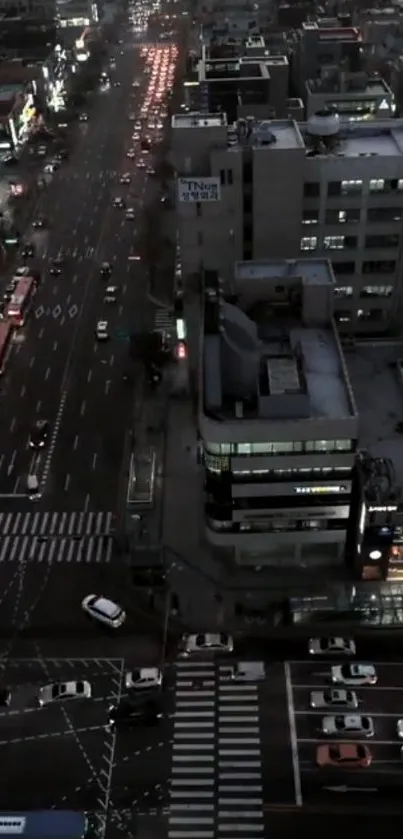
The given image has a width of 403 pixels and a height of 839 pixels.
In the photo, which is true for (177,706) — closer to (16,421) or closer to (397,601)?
(397,601)

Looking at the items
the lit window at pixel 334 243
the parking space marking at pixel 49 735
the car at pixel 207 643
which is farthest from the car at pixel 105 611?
the lit window at pixel 334 243

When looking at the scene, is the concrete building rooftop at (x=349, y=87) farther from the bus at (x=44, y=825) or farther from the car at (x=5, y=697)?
the bus at (x=44, y=825)

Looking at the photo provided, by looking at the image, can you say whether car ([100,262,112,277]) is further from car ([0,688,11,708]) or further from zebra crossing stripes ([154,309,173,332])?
car ([0,688,11,708])

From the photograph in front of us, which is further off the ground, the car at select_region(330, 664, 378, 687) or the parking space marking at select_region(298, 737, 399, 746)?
the car at select_region(330, 664, 378, 687)

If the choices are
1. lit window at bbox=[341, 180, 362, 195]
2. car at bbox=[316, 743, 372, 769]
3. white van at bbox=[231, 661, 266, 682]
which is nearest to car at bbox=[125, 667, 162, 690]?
white van at bbox=[231, 661, 266, 682]

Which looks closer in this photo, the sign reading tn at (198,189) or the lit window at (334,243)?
the sign reading tn at (198,189)

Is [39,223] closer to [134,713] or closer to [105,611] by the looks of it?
[105,611]

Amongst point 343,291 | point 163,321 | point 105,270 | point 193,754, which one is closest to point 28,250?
point 105,270
